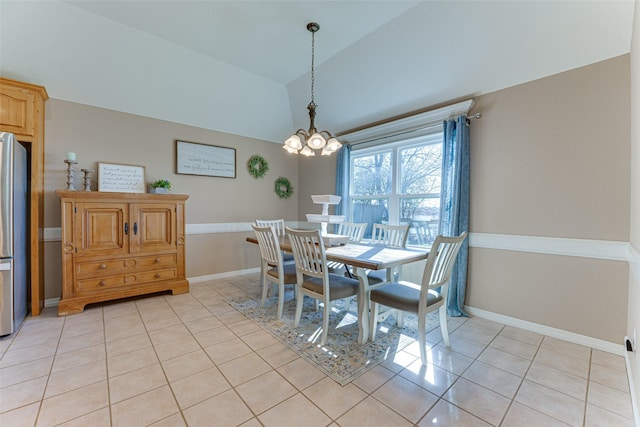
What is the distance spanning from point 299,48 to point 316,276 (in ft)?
8.83

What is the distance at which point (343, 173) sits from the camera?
14.1 feet

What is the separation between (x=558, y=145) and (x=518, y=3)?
4.11ft

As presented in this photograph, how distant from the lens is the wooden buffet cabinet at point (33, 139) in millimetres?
2561

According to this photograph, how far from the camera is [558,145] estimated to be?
241 centimetres

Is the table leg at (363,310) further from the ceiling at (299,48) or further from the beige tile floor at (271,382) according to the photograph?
the ceiling at (299,48)

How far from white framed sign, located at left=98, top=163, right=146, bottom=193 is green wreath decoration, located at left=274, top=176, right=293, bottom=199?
2.14 m

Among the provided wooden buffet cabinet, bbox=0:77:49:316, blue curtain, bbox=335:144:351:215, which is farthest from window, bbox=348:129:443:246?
wooden buffet cabinet, bbox=0:77:49:316

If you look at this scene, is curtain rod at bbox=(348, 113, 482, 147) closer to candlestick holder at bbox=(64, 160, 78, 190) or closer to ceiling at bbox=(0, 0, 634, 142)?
ceiling at bbox=(0, 0, 634, 142)

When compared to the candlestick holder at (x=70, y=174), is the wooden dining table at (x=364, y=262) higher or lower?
lower

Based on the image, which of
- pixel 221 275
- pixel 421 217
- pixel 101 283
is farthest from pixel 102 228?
pixel 421 217

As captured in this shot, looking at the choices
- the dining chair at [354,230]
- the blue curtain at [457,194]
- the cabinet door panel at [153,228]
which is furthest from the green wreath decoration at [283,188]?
the blue curtain at [457,194]

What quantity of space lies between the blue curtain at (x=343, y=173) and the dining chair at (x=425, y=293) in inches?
83.2

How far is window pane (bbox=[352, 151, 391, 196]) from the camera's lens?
155 inches

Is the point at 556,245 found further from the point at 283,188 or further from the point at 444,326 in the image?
the point at 283,188
